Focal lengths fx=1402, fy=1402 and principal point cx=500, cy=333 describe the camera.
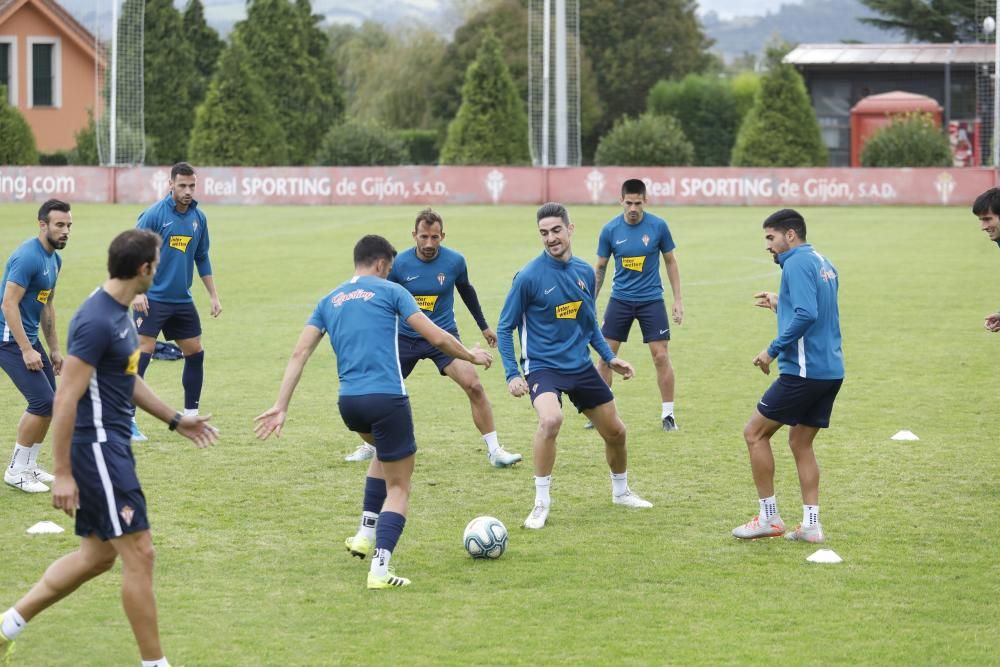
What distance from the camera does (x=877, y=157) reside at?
4922 centimetres

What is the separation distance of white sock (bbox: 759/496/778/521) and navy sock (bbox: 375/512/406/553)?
262 centimetres

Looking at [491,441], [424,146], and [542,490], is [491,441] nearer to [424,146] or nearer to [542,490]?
[542,490]

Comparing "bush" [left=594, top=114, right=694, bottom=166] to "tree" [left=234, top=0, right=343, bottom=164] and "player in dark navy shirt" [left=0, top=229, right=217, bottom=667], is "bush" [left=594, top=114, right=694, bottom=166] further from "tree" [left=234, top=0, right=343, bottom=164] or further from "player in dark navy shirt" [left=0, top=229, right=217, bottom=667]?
"player in dark navy shirt" [left=0, top=229, right=217, bottom=667]

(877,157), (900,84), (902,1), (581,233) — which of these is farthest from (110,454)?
(902,1)

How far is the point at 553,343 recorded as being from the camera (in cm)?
1012

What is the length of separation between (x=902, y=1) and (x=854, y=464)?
74.7 meters

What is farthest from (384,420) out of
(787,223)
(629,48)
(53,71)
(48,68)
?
(629,48)

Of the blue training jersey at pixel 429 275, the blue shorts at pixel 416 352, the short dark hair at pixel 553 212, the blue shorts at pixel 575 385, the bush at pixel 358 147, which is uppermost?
the bush at pixel 358 147

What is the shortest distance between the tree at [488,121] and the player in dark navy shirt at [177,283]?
1598 inches

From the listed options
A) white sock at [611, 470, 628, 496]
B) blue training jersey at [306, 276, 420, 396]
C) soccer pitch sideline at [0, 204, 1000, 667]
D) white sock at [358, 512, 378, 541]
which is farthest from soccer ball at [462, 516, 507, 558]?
white sock at [611, 470, 628, 496]

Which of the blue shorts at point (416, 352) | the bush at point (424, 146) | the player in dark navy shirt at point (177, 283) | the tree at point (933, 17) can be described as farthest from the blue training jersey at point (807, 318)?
the tree at point (933, 17)

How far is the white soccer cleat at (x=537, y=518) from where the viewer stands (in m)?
9.92

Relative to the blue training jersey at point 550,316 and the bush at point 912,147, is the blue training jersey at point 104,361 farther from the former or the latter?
the bush at point 912,147

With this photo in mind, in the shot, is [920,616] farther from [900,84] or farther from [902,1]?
[902,1]
